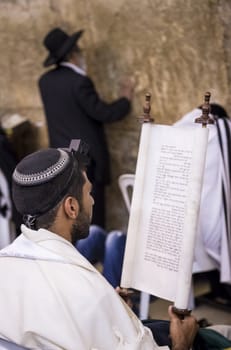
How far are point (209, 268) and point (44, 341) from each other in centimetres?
177

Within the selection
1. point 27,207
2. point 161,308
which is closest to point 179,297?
point 27,207

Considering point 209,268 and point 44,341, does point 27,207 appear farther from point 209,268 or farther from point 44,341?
point 209,268

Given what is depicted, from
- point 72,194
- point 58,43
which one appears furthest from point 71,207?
point 58,43

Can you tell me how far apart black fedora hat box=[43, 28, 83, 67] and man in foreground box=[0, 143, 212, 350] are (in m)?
2.22

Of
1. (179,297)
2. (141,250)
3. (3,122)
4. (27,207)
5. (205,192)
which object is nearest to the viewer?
(27,207)

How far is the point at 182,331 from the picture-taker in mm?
2094

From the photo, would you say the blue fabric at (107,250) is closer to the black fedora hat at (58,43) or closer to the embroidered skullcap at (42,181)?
the black fedora hat at (58,43)

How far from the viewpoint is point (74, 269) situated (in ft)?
6.19

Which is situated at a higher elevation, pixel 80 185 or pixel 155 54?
pixel 155 54

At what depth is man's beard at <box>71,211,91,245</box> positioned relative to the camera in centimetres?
203

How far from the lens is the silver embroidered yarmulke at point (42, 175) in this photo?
6.34 feet

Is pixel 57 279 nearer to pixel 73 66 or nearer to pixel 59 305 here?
pixel 59 305

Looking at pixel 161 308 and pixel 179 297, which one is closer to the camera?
pixel 179 297

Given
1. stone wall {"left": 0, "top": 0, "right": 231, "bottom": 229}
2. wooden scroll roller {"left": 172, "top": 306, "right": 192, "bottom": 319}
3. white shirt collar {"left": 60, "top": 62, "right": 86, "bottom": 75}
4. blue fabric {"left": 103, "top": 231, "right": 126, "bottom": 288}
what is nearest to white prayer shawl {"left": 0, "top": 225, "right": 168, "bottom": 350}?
wooden scroll roller {"left": 172, "top": 306, "right": 192, "bottom": 319}
